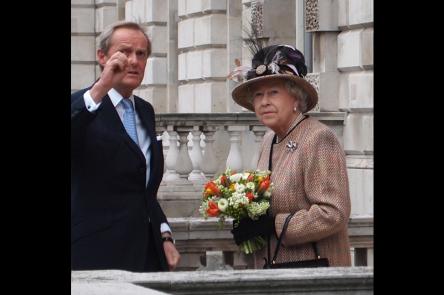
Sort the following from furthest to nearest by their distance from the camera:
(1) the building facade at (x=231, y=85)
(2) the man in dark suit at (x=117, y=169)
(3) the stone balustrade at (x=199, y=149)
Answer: (1) the building facade at (x=231, y=85)
(3) the stone balustrade at (x=199, y=149)
(2) the man in dark suit at (x=117, y=169)

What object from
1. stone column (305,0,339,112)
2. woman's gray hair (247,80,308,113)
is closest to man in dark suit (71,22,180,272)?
woman's gray hair (247,80,308,113)

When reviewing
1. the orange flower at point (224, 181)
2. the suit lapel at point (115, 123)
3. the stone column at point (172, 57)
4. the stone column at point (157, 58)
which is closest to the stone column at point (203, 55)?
the stone column at point (172, 57)

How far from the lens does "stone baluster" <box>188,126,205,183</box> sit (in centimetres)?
1666

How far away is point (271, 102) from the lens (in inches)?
292

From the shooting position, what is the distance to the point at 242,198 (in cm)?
736

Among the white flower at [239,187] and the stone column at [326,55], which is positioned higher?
the stone column at [326,55]

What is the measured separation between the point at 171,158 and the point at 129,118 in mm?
9639

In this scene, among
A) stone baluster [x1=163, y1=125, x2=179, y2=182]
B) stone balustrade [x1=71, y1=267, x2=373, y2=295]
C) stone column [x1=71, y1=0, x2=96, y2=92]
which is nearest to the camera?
stone balustrade [x1=71, y1=267, x2=373, y2=295]

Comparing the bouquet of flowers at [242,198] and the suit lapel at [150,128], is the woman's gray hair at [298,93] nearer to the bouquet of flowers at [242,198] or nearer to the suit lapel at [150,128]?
the bouquet of flowers at [242,198]

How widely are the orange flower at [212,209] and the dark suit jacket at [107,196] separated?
1.08 ft

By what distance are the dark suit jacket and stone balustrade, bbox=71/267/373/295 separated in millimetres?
1053

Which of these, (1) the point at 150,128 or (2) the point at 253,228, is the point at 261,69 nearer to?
(1) the point at 150,128

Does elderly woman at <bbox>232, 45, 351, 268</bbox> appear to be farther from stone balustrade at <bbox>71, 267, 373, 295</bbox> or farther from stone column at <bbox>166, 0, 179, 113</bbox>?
stone column at <bbox>166, 0, 179, 113</bbox>

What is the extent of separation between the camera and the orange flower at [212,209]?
7500 mm
